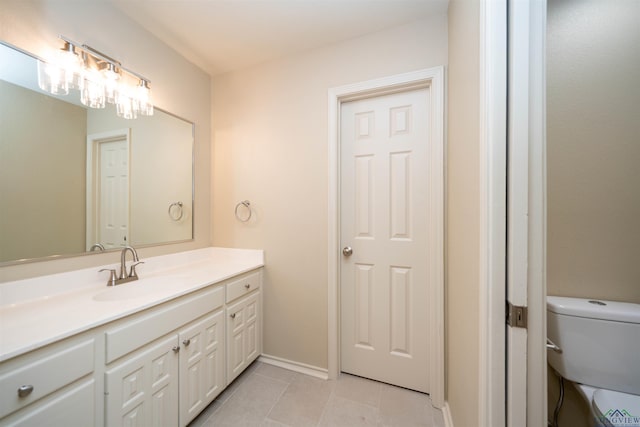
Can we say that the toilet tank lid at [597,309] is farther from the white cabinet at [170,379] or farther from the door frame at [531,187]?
the white cabinet at [170,379]

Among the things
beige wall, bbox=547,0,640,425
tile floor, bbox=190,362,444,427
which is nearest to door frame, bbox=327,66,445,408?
tile floor, bbox=190,362,444,427

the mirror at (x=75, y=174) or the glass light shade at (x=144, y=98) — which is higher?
the glass light shade at (x=144, y=98)

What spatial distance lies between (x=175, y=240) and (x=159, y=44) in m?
1.48

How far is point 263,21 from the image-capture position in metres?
1.51

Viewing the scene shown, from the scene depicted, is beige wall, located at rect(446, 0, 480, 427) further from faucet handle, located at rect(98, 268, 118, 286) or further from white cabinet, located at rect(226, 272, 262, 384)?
faucet handle, located at rect(98, 268, 118, 286)

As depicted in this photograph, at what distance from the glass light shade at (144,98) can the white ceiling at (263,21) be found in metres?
0.42

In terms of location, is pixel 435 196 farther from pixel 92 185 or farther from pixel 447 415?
pixel 92 185

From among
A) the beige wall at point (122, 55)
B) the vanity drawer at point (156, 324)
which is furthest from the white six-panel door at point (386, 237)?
the beige wall at point (122, 55)

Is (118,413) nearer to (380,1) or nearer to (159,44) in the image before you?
(159,44)

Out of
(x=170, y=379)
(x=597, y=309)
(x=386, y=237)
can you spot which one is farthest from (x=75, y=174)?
(x=597, y=309)

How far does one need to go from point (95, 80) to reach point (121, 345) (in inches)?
58.2

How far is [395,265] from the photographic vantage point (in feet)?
5.31

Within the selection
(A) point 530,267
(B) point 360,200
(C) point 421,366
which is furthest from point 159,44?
(C) point 421,366

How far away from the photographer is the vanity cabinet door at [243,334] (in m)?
1.53
